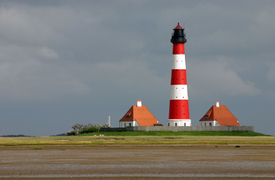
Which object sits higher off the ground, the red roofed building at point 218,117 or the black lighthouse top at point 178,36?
the black lighthouse top at point 178,36

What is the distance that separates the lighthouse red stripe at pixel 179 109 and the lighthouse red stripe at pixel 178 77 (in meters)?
3.24

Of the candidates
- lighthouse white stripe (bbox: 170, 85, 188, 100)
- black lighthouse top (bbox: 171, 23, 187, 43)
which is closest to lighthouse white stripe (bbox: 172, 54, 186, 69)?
black lighthouse top (bbox: 171, 23, 187, 43)

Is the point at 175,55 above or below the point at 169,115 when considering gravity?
above

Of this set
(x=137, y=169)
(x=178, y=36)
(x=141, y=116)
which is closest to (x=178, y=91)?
(x=178, y=36)

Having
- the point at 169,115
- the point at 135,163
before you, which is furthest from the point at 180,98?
the point at 135,163

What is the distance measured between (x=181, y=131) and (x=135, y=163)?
52.6m

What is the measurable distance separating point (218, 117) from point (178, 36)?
79.8 ft

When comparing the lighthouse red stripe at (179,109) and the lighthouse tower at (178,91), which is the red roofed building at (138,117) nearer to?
the lighthouse tower at (178,91)

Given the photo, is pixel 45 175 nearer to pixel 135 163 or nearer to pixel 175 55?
pixel 135 163

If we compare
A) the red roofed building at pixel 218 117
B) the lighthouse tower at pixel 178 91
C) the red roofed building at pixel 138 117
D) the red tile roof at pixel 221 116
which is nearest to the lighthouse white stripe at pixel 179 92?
the lighthouse tower at pixel 178 91

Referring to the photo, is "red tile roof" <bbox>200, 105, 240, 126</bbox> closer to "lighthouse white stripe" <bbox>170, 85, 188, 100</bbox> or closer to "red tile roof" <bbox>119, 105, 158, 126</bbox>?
"red tile roof" <bbox>119, 105, 158, 126</bbox>

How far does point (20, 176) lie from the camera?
23.7 m

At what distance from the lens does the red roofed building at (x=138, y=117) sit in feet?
327

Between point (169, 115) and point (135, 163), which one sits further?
point (169, 115)
